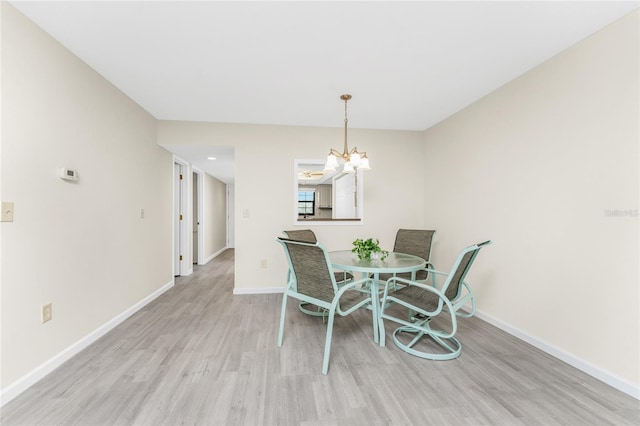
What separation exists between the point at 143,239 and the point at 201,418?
2.42 m

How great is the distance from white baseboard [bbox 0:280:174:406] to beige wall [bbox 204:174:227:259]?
3288mm

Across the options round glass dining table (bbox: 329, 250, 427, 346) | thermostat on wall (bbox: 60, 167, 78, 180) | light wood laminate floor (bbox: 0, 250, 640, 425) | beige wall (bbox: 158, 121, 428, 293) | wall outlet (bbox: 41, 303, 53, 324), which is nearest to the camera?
light wood laminate floor (bbox: 0, 250, 640, 425)

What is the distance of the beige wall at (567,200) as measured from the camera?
66.7 inches

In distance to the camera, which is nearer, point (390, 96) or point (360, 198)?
point (390, 96)

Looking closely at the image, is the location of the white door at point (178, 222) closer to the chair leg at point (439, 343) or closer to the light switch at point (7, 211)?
the light switch at point (7, 211)

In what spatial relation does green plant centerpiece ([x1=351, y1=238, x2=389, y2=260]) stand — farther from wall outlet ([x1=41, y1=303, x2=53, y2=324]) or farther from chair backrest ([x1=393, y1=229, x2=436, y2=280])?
wall outlet ([x1=41, y1=303, x2=53, y2=324])

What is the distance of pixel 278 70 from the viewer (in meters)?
2.30

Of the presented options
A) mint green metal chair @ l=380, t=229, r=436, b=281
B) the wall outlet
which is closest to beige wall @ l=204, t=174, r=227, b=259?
the wall outlet

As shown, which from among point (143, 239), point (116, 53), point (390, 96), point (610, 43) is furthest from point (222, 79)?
point (610, 43)

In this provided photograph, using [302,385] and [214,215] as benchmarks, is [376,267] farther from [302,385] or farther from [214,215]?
[214,215]

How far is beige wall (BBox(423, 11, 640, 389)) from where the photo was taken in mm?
1695

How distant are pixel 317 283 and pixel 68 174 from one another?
205cm

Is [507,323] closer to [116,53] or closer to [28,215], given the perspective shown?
[28,215]

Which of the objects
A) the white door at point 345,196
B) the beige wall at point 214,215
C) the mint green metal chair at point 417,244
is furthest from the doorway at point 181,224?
the mint green metal chair at point 417,244
